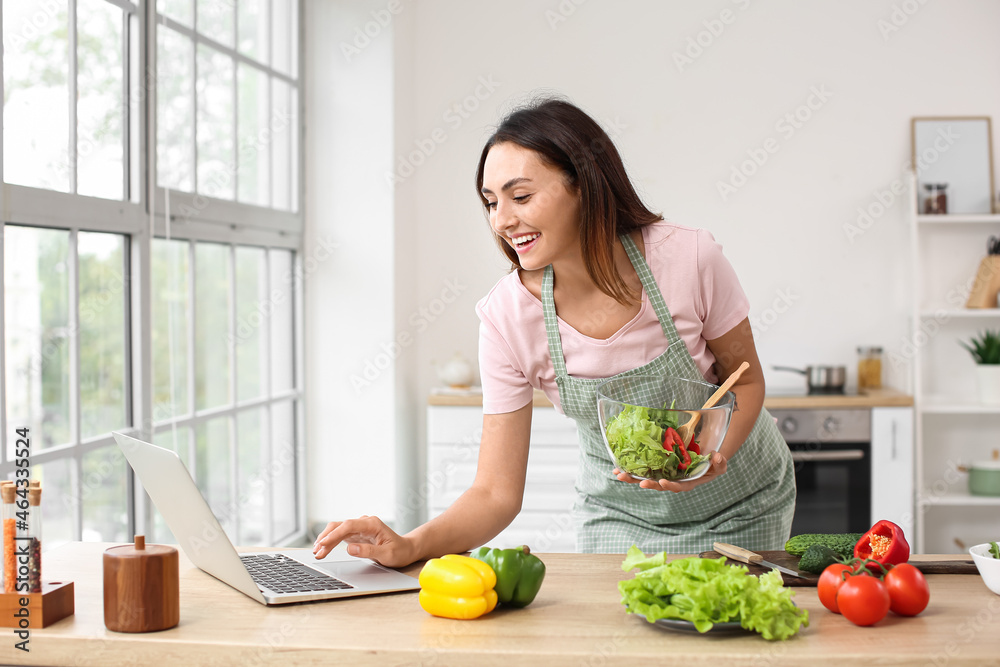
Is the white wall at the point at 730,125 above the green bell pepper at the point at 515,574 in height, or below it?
above

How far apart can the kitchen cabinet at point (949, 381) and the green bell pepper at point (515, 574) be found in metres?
3.08

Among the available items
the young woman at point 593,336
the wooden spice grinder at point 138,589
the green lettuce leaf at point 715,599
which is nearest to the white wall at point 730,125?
the young woman at point 593,336

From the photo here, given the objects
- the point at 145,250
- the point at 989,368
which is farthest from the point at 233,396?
the point at 989,368

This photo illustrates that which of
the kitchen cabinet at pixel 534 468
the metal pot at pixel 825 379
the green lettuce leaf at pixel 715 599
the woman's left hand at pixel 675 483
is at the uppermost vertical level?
the metal pot at pixel 825 379

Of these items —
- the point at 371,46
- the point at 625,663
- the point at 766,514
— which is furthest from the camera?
the point at 371,46

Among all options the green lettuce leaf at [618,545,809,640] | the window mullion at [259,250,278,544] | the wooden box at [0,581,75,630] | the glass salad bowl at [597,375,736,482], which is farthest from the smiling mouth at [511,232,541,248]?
the window mullion at [259,250,278,544]

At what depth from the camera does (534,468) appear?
3.49 m

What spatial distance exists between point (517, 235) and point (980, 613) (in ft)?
2.95

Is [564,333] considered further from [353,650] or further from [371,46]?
[371,46]

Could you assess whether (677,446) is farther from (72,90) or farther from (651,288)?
(72,90)

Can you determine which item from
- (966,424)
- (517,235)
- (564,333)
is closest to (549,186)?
(517,235)

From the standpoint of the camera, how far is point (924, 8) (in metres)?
3.80

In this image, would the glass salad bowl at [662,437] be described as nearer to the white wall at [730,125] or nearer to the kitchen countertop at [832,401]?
the kitchen countertop at [832,401]

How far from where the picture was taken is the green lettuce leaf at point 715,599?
1098mm
